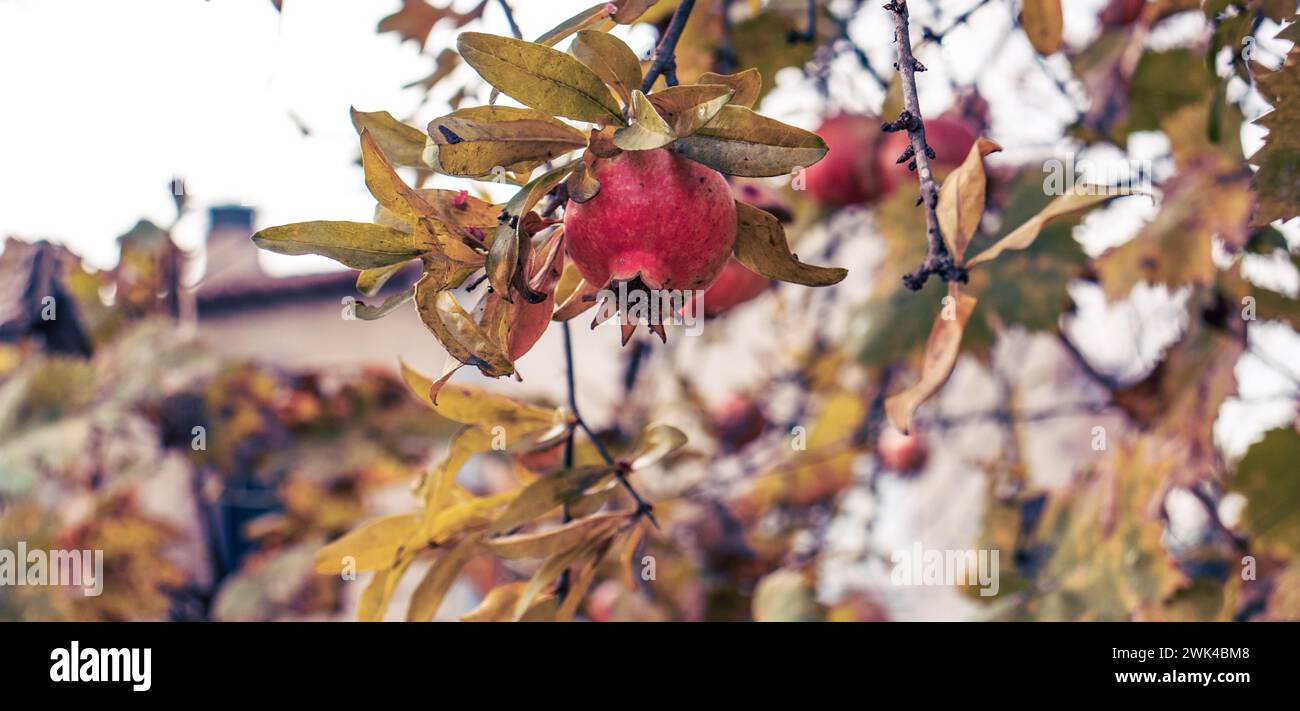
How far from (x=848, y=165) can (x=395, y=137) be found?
3.86 ft

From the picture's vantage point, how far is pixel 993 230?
2244 mm

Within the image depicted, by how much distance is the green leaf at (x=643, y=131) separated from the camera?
0.64 metres

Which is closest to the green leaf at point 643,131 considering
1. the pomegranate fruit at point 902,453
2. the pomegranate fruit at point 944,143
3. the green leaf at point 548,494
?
the green leaf at point 548,494

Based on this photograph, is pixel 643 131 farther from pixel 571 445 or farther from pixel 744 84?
pixel 571 445

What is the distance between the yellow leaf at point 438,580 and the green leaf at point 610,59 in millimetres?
539

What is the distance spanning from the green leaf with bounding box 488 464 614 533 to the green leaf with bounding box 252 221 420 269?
1.04ft

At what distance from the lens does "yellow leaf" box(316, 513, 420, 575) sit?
1.07 m

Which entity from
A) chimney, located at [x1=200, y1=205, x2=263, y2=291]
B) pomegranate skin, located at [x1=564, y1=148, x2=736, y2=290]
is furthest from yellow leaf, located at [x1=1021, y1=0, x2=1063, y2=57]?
chimney, located at [x1=200, y1=205, x2=263, y2=291]

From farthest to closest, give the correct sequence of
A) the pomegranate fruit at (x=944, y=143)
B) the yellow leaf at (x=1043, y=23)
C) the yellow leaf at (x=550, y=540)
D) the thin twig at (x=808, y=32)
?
the pomegranate fruit at (x=944, y=143), the thin twig at (x=808, y=32), the yellow leaf at (x=1043, y=23), the yellow leaf at (x=550, y=540)

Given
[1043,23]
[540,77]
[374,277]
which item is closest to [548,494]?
[374,277]

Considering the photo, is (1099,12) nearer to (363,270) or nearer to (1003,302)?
(1003,302)

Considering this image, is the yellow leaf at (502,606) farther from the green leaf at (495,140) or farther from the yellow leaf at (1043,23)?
the yellow leaf at (1043,23)

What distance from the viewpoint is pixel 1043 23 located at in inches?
43.1
